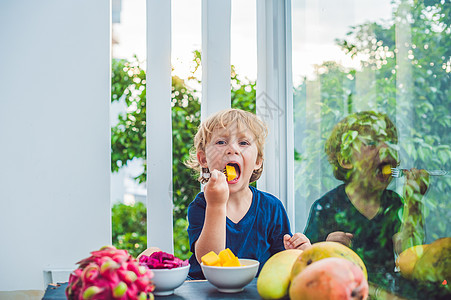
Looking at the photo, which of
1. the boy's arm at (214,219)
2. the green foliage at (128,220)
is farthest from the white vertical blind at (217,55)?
the green foliage at (128,220)

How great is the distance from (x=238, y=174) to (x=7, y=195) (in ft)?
2.98

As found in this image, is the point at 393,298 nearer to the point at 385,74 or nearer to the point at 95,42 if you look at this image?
the point at 385,74

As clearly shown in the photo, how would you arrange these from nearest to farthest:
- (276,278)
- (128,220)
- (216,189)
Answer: (276,278) → (216,189) → (128,220)

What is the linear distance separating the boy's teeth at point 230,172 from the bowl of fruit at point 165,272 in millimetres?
613

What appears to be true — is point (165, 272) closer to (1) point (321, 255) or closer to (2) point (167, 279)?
(2) point (167, 279)

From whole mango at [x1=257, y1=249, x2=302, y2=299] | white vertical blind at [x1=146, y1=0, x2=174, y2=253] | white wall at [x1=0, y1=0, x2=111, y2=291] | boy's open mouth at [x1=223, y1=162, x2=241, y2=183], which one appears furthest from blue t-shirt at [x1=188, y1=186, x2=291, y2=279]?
whole mango at [x1=257, y1=249, x2=302, y2=299]

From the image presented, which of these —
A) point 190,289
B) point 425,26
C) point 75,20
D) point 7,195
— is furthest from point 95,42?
point 425,26

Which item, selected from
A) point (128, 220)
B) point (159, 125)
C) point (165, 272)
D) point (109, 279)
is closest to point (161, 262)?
point (165, 272)

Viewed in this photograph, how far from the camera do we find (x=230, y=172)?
4.75 feet

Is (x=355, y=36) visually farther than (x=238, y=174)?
No

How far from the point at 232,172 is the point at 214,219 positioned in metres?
0.29

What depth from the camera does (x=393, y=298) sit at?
0.70 meters

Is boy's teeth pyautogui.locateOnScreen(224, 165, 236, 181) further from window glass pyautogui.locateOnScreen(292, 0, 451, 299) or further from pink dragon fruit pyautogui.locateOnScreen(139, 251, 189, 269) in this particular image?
pink dragon fruit pyautogui.locateOnScreen(139, 251, 189, 269)

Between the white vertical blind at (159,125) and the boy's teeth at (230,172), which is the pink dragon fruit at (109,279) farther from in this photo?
the white vertical blind at (159,125)
